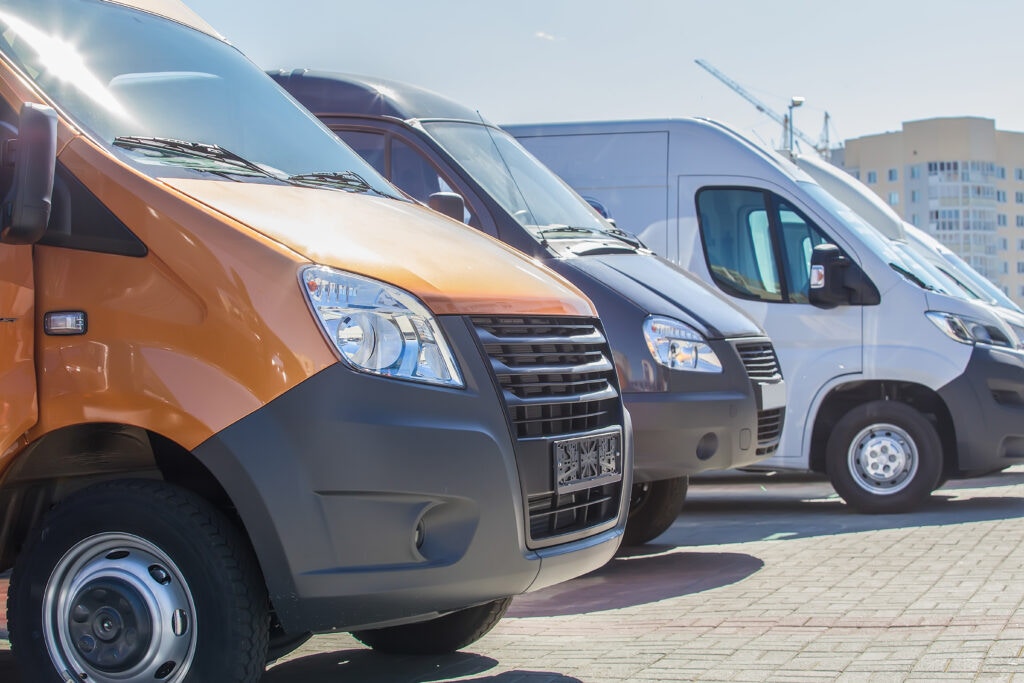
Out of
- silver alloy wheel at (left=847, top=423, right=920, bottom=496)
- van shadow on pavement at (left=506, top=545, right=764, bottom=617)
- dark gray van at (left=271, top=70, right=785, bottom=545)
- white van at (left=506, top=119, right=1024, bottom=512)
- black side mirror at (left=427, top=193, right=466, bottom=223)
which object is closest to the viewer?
black side mirror at (left=427, top=193, right=466, bottom=223)

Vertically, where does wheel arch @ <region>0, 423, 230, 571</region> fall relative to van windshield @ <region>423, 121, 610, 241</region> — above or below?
below

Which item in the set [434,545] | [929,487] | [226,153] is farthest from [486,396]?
[929,487]

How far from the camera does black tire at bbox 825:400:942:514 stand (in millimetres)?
9750

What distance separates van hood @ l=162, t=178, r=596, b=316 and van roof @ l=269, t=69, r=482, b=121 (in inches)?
126

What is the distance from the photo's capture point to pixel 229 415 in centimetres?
381

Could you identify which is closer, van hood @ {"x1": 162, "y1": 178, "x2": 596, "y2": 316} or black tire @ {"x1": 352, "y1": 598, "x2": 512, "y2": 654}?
van hood @ {"x1": 162, "y1": 178, "x2": 596, "y2": 316}

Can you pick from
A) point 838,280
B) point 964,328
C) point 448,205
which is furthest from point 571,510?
point 964,328

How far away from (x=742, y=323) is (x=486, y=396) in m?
3.91

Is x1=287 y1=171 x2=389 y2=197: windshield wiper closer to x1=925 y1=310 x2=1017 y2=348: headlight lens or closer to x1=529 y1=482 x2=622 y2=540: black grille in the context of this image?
x1=529 y1=482 x2=622 y2=540: black grille

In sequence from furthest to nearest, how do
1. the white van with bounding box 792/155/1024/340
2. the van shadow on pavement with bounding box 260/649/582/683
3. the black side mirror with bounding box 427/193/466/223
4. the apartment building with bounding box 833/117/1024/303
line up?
the apartment building with bounding box 833/117/1024/303 < the white van with bounding box 792/155/1024/340 < the black side mirror with bounding box 427/193/466/223 < the van shadow on pavement with bounding box 260/649/582/683

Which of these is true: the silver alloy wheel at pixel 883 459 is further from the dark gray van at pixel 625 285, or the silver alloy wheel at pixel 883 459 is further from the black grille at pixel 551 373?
the black grille at pixel 551 373

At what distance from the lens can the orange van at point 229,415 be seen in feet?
12.5

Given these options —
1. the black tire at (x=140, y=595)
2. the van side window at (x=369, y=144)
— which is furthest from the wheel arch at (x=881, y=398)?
the black tire at (x=140, y=595)

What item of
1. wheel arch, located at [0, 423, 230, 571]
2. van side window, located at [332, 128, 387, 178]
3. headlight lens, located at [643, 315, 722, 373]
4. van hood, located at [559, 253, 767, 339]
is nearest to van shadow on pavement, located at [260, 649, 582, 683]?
wheel arch, located at [0, 423, 230, 571]
